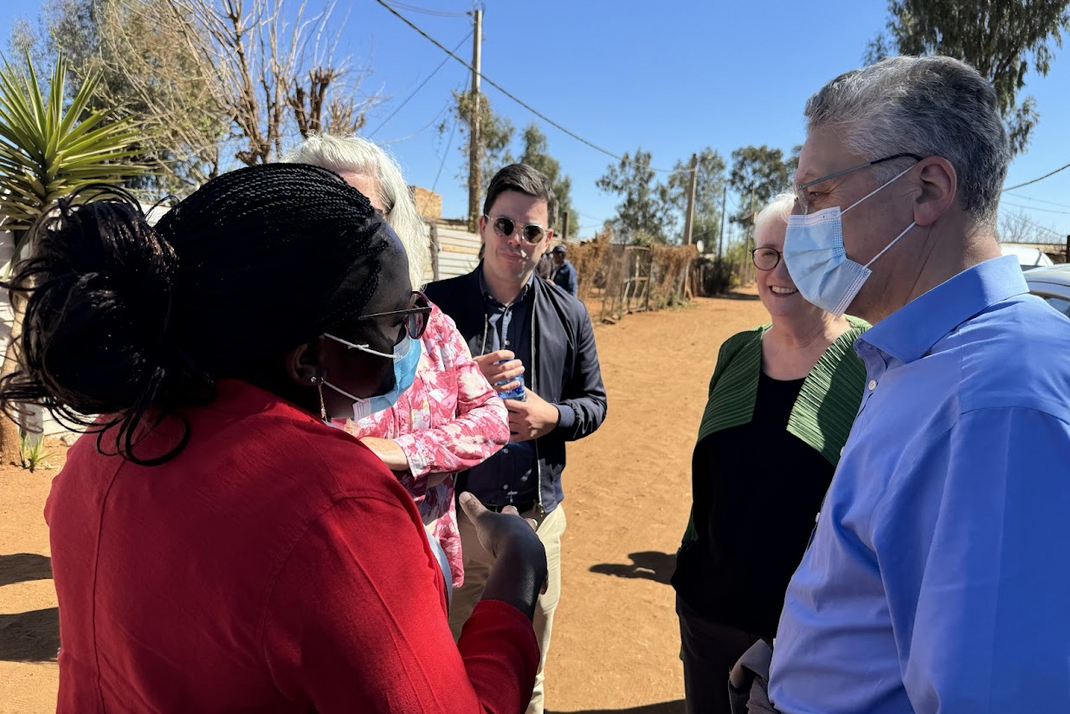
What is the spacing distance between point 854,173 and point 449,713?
1206 millimetres

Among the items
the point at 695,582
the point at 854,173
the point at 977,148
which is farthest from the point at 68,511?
the point at 695,582

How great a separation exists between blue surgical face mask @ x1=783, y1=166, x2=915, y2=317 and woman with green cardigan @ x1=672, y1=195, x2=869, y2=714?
64 centimetres

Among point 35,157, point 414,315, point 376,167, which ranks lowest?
point 414,315

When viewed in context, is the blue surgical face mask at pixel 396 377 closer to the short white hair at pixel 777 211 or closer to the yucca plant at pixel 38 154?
the short white hair at pixel 777 211

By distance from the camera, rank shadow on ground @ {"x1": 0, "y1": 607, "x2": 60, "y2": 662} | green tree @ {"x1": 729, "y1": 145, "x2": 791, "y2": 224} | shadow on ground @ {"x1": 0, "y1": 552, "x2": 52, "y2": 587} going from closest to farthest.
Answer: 1. shadow on ground @ {"x1": 0, "y1": 607, "x2": 60, "y2": 662}
2. shadow on ground @ {"x1": 0, "y1": 552, "x2": 52, "y2": 587}
3. green tree @ {"x1": 729, "y1": 145, "x2": 791, "y2": 224}

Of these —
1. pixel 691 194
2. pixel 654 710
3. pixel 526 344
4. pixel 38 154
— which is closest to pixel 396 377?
pixel 526 344

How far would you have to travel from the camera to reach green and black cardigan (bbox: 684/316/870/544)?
2.01m

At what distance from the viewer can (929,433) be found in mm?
986

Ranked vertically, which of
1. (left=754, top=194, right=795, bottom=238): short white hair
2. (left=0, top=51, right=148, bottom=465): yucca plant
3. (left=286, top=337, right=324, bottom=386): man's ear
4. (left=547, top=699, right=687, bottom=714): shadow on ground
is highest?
(left=0, top=51, right=148, bottom=465): yucca plant

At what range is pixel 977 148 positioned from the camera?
1.23m

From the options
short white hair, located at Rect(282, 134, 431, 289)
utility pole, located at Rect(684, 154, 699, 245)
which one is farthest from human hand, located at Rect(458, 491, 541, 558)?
utility pole, located at Rect(684, 154, 699, 245)

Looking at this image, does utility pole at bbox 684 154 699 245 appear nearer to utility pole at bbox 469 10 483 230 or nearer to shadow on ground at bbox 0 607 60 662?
utility pole at bbox 469 10 483 230

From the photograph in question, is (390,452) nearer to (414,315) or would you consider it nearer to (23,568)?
(414,315)

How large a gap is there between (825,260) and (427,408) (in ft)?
3.62
